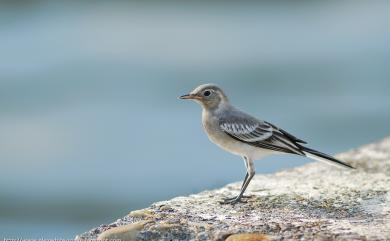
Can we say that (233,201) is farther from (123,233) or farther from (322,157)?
(123,233)

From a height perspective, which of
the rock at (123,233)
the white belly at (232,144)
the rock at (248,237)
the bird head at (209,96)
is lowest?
the rock at (248,237)

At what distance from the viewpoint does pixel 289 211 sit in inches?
278

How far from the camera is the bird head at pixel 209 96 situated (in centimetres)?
824

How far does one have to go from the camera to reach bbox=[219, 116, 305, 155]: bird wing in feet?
25.7

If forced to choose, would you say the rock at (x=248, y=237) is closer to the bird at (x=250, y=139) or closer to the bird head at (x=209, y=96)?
the bird at (x=250, y=139)

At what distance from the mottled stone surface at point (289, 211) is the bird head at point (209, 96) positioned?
873mm

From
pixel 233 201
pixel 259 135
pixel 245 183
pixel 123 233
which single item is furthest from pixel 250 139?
pixel 123 233

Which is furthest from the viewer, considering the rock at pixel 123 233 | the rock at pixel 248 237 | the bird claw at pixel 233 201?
the bird claw at pixel 233 201

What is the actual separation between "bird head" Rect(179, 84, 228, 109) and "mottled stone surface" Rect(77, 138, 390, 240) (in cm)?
87

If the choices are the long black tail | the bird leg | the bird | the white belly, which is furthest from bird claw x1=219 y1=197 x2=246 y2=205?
the long black tail

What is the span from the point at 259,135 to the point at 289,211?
105 centimetres

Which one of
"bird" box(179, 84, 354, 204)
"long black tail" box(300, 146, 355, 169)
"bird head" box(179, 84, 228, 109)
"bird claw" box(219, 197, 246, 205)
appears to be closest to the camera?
"bird claw" box(219, 197, 246, 205)

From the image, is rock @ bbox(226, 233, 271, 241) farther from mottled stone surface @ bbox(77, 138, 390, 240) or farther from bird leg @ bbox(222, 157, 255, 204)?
bird leg @ bbox(222, 157, 255, 204)

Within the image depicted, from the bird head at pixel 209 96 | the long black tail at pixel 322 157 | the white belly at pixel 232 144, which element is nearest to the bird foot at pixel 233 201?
the white belly at pixel 232 144
